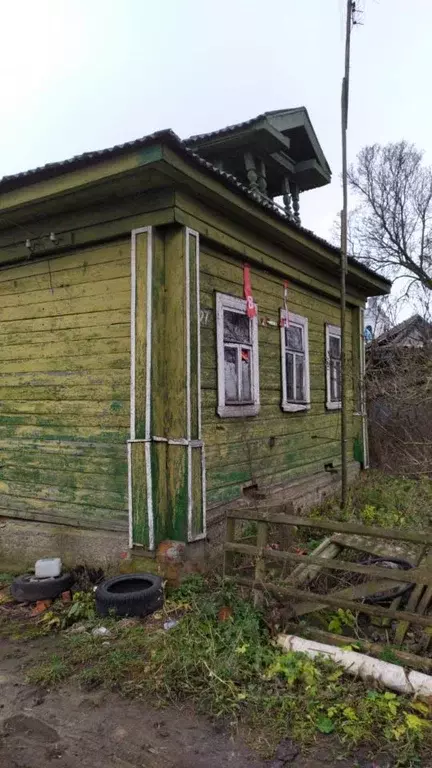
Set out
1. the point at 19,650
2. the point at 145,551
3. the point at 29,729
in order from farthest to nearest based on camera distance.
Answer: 1. the point at 145,551
2. the point at 19,650
3. the point at 29,729

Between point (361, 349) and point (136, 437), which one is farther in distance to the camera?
point (361, 349)

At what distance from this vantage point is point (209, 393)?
523 cm

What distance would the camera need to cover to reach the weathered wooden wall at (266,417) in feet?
17.3

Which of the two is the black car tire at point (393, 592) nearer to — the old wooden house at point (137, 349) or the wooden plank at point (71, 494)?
the old wooden house at point (137, 349)

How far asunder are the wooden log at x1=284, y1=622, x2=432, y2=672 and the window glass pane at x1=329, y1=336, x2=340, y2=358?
558 cm

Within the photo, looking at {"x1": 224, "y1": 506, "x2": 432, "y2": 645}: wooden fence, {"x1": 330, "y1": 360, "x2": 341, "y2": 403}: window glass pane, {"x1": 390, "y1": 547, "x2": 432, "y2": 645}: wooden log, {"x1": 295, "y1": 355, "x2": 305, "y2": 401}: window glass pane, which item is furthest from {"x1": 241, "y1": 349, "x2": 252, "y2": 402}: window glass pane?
{"x1": 330, "y1": 360, "x2": 341, "y2": 403}: window glass pane

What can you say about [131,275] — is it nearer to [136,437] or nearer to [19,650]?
[136,437]

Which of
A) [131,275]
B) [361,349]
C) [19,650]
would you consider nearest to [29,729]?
[19,650]

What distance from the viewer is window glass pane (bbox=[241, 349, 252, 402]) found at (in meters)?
5.88

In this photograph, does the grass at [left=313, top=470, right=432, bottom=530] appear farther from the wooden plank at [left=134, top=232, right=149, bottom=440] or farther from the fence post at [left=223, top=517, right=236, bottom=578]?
the wooden plank at [left=134, top=232, right=149, bottom=440]

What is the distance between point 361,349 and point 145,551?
20.8 feet

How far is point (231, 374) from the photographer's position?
565cm

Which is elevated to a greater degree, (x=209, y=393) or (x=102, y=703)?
(x=209, y=393)

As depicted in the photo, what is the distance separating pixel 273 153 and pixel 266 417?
218 inches
